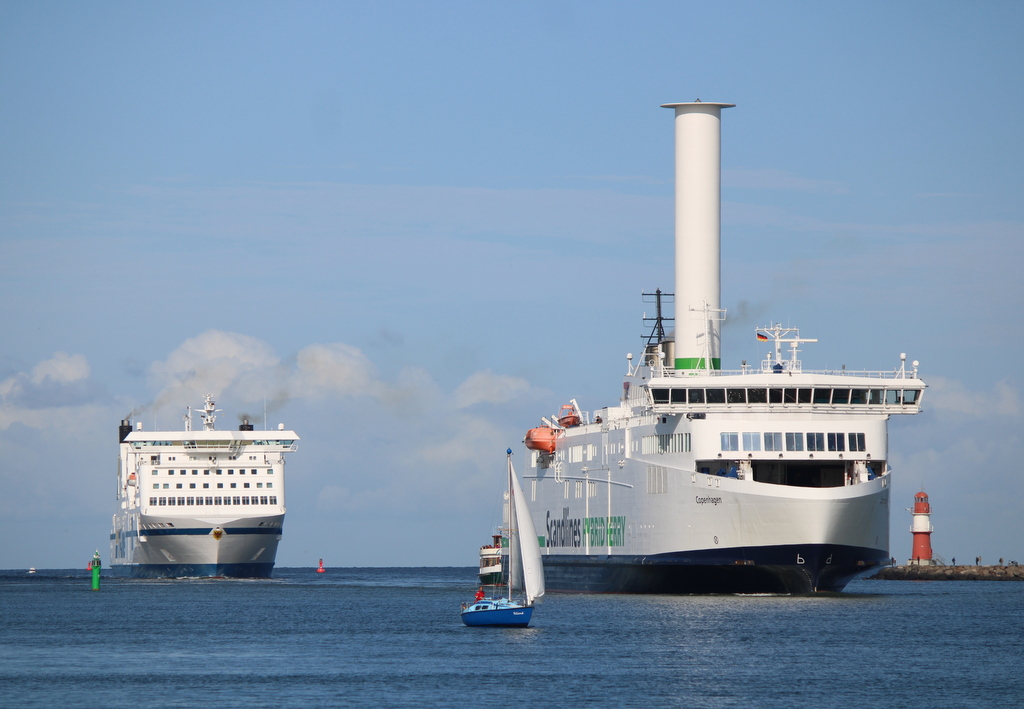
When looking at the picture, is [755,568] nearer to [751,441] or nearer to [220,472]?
[751,441]

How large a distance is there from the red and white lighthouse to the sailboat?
6082 centimetres

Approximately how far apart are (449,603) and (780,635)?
30.4m

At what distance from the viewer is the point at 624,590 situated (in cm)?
7050

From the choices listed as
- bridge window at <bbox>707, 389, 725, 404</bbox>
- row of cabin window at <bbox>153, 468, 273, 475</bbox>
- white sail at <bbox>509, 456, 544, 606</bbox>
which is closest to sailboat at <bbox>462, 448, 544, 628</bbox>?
white sail at <bbox>509, 456, 544, 606</bbox>

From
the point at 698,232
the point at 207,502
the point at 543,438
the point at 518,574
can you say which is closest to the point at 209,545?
the point at 207,502

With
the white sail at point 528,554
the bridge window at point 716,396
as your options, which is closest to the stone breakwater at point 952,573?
the bridge window at point 716,396

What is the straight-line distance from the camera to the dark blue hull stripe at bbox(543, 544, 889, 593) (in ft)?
200

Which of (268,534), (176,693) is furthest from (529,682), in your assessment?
(268,534)

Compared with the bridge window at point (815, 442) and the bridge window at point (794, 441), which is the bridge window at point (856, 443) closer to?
the bridge window at point (815, 442)

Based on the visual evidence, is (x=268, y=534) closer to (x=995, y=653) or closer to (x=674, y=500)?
(x=674, y=500)

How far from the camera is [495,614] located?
5875 centimetres

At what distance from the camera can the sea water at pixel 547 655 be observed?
41.1 m

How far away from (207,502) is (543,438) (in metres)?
35.7

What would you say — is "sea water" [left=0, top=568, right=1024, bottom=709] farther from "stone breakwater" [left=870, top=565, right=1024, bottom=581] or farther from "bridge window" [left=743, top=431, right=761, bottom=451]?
"stone breakwater" [left=870, top=565, right=1024, bottom=581]
